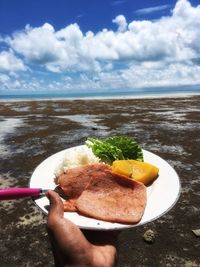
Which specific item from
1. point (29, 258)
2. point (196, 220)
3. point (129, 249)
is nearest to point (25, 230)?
point (29, 258)

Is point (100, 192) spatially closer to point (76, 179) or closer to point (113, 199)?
point (113, 199)

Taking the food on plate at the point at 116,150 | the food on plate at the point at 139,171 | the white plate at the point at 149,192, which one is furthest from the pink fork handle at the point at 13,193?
the food on plate at the point at 116,150

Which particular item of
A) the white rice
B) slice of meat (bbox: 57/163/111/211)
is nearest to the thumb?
slice of meat (bbox: 57/163/111/211)

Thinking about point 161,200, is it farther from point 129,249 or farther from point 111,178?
point 129,249

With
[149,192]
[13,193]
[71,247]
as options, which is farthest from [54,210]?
[149,192]

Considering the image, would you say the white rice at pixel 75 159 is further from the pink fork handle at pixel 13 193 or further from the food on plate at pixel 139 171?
the pink fork handle at pixel 13 193

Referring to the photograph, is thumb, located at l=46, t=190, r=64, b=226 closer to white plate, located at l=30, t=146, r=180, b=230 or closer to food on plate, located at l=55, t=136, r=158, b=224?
white plate, located at l=30, t=146, r=180, b=230
